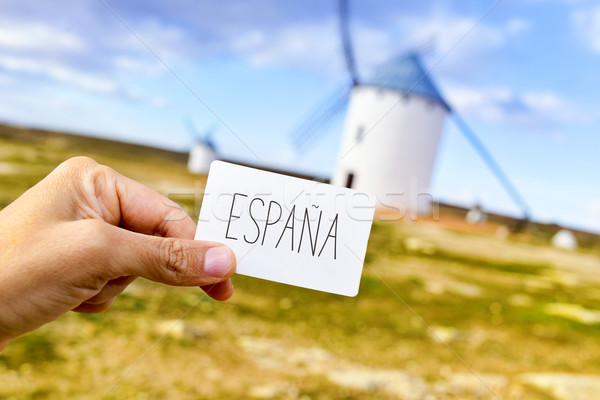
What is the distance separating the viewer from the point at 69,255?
2.06 metres

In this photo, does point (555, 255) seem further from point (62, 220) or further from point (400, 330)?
point (62, 220)

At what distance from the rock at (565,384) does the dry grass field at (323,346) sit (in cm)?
3

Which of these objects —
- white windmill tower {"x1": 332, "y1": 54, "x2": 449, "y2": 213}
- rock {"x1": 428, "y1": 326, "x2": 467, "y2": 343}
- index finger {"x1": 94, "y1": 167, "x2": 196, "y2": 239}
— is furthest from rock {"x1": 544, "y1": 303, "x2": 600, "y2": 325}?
white windmill tower {"x1": 332, "y1": 54, "x2": 449, "y2": 213}

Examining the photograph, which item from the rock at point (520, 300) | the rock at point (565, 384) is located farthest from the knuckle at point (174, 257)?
the rock at point (520, 300)

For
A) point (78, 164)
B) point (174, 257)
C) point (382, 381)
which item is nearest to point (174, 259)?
point (174, 257)

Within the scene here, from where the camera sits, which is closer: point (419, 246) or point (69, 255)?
point (69, 255)

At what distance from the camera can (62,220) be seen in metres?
2.18

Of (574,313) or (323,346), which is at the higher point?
(574,313)

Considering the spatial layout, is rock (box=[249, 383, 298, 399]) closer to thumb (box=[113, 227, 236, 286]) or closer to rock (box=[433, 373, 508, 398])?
rock (box=[433, 373, 508, 398])

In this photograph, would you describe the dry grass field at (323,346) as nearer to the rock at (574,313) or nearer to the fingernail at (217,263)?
the rock at (574,313)

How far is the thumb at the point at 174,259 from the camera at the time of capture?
2.11 m

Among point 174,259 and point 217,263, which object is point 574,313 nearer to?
point 217,263

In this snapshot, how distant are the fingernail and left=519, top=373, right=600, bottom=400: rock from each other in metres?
5.92

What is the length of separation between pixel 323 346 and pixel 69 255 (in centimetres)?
574
